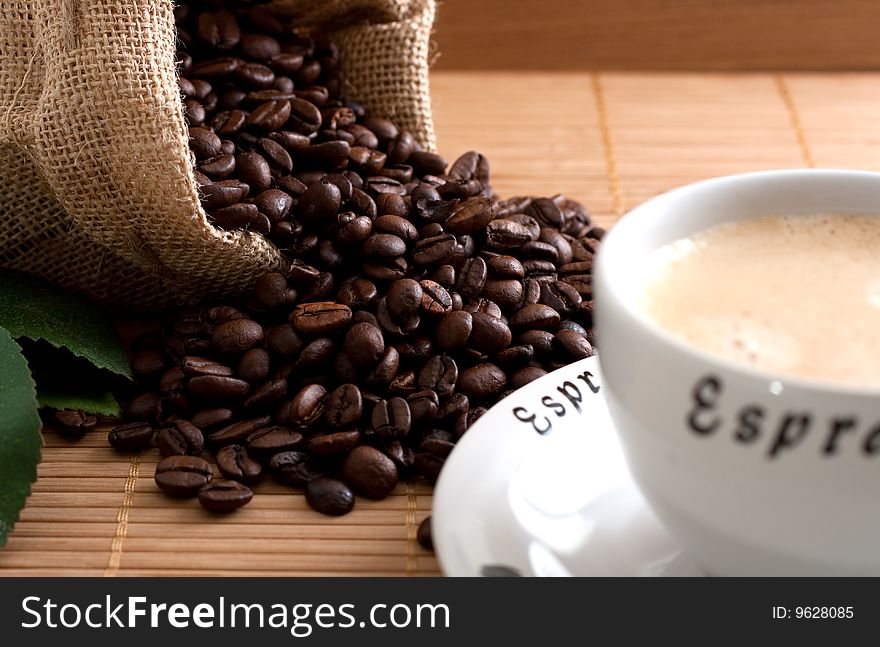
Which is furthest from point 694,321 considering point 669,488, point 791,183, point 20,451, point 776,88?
point 776,88

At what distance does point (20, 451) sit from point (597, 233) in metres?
0.97

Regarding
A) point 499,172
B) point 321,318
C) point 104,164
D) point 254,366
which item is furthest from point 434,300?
point 499,172

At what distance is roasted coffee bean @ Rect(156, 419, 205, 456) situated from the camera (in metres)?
1.42

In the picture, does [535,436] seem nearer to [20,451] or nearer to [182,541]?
[182,541]

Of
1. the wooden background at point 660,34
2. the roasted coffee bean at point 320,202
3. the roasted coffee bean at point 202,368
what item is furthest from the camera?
the wooden background at point 660,34

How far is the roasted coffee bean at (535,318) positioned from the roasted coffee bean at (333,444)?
0.96 feet

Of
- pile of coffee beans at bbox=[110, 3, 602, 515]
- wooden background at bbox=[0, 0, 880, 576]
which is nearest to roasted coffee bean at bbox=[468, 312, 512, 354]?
pile of coffee beans at bbox=[110, 3, 602, 515]

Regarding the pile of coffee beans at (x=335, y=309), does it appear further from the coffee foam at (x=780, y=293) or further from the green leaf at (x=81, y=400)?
the coffee foam at (x=780, y=293)

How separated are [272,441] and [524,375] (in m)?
0.34

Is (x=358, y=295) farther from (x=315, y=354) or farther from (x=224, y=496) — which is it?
(x=224, y=496)

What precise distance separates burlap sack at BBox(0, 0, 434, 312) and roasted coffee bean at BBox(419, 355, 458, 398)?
31 cm

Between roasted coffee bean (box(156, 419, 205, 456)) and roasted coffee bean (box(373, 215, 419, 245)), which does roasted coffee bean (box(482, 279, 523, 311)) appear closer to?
roasted coffee bean (box(373, 215, 419, 245))

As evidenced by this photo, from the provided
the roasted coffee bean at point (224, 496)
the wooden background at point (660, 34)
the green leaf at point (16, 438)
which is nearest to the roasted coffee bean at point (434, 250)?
the roasted coffee bean at point (224, 496)

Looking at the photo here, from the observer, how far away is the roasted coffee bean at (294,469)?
4.54ft
